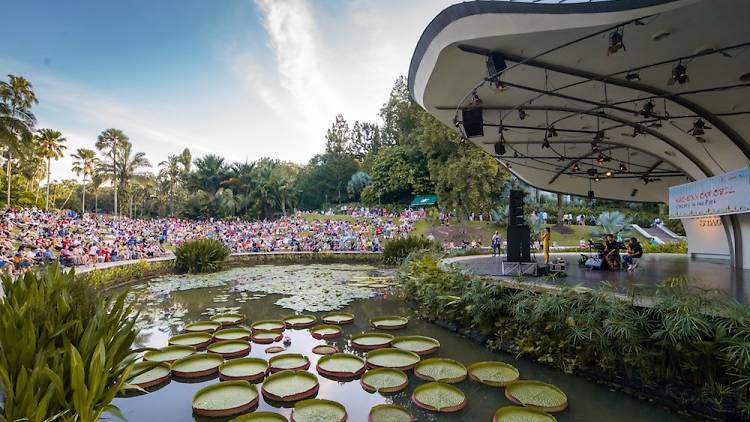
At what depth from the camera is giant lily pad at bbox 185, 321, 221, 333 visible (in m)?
6.85

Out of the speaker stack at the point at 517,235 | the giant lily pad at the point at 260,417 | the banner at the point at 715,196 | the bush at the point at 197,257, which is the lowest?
the giant lily pad at the point at 260,417

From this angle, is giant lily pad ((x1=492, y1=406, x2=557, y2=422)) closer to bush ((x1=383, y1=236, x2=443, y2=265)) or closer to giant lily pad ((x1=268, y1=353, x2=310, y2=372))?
giant lily pad ((x1=268, y1=353, x2=310, y2=372))

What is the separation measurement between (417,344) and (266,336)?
264 cm

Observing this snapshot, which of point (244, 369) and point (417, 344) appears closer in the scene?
point (244, 369)

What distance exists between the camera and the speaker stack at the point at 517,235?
8.07 meters

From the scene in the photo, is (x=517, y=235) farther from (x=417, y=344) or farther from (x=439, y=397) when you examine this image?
(x=439, y=397)

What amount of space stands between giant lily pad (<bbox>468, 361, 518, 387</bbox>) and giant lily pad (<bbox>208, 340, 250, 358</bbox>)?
346 cm

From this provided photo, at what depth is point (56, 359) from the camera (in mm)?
2818

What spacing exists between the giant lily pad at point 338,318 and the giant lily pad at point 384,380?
2788 mm

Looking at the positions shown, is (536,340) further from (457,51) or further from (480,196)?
(480,196)

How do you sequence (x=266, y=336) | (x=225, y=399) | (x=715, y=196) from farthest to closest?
(x=715, y=196)
(x=266, y=336)
(x=225, y=399)

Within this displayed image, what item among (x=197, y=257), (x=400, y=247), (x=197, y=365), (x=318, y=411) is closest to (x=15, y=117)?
(x=197, y=257)

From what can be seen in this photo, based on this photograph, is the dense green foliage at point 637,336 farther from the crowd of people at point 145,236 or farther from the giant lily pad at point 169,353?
the crowd of people at point 145,236

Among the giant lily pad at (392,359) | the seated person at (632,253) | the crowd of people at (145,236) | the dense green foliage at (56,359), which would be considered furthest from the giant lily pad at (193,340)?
the seated person at (632,253)
